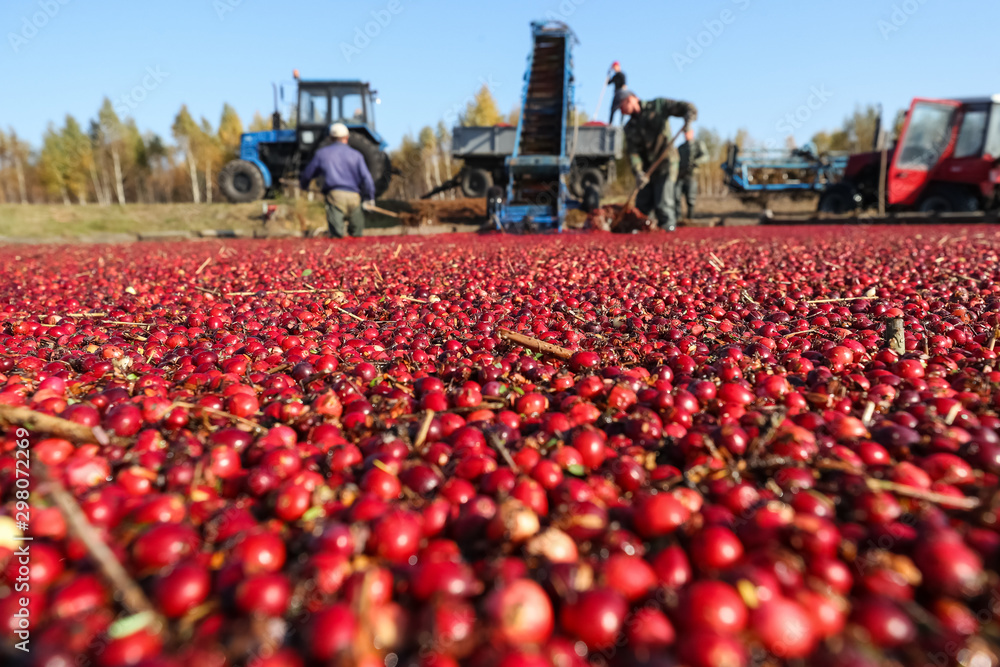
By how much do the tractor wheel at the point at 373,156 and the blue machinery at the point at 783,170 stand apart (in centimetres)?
1528

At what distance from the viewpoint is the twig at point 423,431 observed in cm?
172

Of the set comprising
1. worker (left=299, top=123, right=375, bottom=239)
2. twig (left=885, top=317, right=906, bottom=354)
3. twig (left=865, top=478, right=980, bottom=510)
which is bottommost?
twig (left=865, top=478, right=980, bottom=510)

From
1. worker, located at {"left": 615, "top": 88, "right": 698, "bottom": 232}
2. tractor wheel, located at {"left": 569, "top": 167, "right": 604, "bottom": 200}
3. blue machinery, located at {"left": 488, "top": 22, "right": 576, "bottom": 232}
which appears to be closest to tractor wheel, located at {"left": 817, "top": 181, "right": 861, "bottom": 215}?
tractor wheel, located at {"left": 569, "top": 167, "right": 604, "bottom": 200}

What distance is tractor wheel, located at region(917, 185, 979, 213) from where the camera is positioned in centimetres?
1498

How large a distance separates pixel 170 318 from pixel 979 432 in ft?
14.9

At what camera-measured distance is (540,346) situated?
8.70 ft

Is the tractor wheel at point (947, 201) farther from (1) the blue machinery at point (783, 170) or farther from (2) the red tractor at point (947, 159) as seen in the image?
(1) the blue machinery at point (783, 170)

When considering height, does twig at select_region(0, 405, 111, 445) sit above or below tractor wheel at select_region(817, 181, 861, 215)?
below

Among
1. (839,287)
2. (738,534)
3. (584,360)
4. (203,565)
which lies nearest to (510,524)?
(738,534)

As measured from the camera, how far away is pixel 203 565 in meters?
1.11

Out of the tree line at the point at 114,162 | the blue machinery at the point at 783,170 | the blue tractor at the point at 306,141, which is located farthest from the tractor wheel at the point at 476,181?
the tree line at the point at 114,162

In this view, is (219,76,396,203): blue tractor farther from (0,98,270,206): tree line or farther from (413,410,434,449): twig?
(0,98,270,206): tree line

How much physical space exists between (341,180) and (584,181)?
12.0 m

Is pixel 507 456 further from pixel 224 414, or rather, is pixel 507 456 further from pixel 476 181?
pixel 476 181
